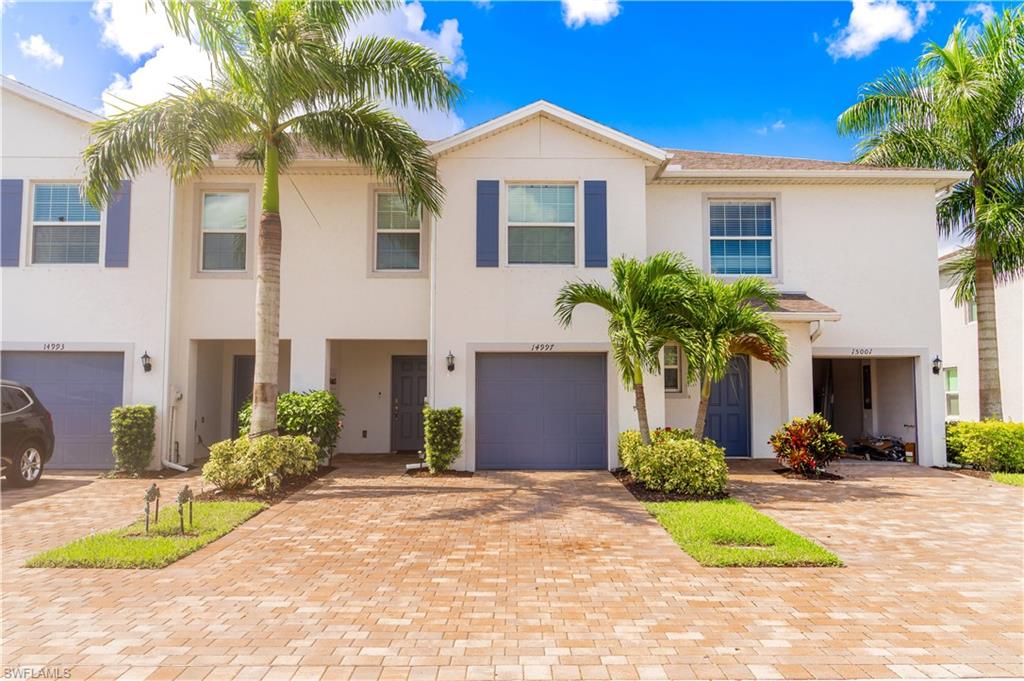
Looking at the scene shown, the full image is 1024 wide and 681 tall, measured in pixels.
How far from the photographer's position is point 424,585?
18.1 feet

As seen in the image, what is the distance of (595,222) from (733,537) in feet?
22.5

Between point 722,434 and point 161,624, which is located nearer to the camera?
point 161,624

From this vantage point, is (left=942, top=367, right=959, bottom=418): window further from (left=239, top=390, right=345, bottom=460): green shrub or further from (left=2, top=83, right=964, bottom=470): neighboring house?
(left=239, top=390, right=345, bottom=460): green shrub

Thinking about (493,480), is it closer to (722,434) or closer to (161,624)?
(722,434)

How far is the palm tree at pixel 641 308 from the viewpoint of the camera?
954cm

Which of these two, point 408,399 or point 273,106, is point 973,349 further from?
point 273,106

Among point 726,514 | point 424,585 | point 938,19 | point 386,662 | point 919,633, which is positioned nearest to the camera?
point 386,662

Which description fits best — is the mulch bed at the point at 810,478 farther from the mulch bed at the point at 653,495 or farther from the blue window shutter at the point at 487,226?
the blue window shutter at the point at 487,226

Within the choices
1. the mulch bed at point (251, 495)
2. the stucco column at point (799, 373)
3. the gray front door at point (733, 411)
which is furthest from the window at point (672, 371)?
the mulch bed at point (251, 495)

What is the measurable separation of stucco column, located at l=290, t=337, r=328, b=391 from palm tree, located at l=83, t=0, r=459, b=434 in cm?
231

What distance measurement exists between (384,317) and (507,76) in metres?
5.59

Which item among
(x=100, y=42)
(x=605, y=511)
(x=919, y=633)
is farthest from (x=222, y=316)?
(x=919, y=633)

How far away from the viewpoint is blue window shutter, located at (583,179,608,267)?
39.0 ft
